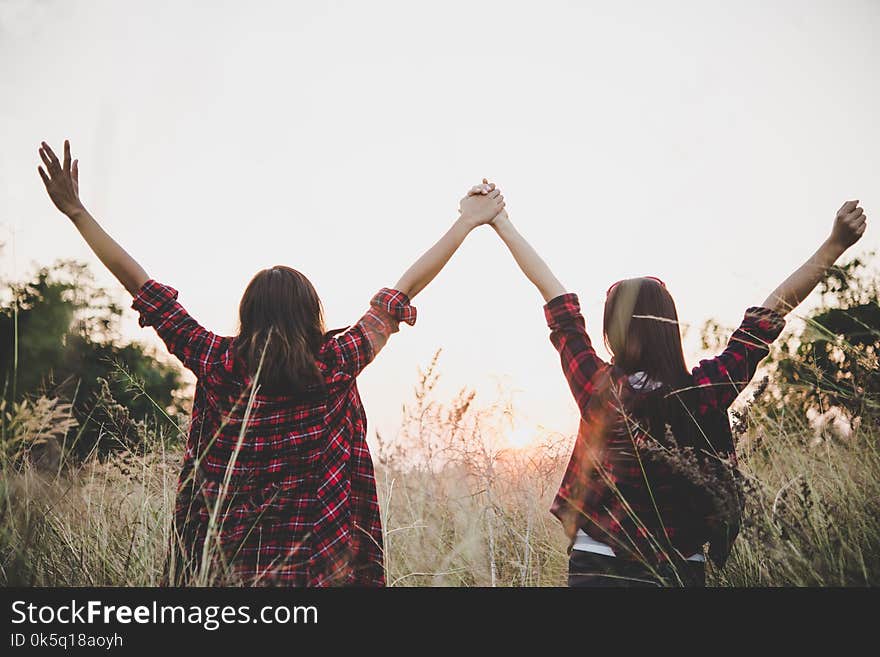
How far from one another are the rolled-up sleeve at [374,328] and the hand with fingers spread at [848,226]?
4.55ft

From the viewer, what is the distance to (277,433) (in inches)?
73.9

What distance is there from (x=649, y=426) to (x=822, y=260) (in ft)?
2.62

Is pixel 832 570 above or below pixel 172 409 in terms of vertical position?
below

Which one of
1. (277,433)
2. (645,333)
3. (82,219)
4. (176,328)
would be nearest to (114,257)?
(82,219)

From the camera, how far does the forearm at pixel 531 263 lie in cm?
206

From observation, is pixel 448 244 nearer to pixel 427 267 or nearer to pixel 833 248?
pixel 427 267

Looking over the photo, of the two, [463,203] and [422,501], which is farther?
[422,501]

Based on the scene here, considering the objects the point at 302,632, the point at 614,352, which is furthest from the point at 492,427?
the point at 302,632

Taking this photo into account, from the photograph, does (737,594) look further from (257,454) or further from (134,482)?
(134,482)

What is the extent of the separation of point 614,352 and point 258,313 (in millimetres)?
1133

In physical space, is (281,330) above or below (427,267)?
below

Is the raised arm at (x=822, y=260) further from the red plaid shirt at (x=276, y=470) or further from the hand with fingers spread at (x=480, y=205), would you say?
the red plaid shirt at (x=276, y=470)

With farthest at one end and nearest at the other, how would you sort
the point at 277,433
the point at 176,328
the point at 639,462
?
the point at 176,328
the point at 277,433
the point at 639,462

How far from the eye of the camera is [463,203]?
7.82ft
